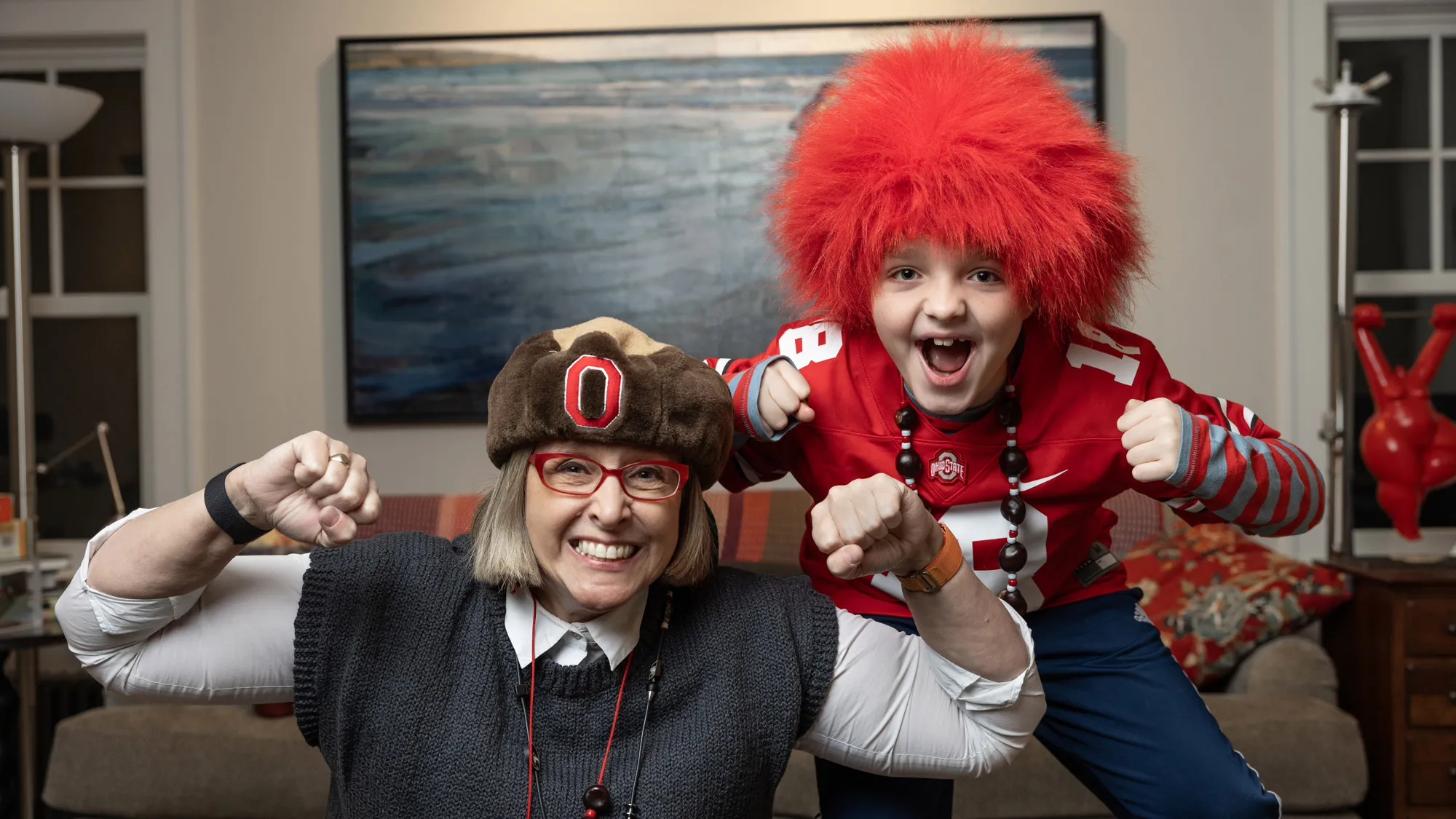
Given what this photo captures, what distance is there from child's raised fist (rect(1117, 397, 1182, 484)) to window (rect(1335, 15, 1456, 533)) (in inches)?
112

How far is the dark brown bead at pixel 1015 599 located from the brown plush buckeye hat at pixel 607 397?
0.47 m

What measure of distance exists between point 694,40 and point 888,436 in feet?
8.27

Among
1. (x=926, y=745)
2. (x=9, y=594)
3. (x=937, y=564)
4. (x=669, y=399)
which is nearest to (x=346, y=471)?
(x=669, y=399)

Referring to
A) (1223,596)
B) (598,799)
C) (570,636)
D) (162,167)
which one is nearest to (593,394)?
(570,636)

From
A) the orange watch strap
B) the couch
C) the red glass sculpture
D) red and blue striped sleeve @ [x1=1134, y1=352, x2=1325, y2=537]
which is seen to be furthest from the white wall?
the orange watch strap

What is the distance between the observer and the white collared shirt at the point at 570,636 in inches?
57.7

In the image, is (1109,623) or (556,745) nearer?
(556,745)

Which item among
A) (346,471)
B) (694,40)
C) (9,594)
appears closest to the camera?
(346,471)

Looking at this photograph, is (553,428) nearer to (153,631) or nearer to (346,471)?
(346,471)

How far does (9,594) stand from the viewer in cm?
311

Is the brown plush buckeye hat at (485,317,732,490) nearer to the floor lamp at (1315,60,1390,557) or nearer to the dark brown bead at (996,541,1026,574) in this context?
the dark brown bead at (996,541,1026,574)

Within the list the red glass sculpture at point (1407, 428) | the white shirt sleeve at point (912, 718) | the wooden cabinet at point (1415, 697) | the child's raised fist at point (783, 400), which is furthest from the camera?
the red glass sculpture at point (1407, 428)

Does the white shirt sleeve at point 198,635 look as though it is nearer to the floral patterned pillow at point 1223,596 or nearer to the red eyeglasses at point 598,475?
the red eyeglasses at point 598,475

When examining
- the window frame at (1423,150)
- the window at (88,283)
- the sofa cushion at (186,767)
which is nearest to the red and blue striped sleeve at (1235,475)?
the sofa cushion at (186,767)
